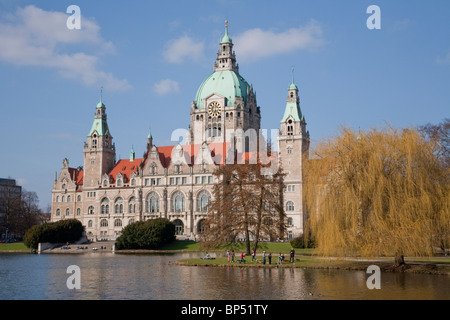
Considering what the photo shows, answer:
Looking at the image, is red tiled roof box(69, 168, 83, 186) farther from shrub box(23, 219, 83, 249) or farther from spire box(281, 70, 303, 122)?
spire box(281, 70, 303, 122)

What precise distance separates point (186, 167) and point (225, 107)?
18331 millimetres

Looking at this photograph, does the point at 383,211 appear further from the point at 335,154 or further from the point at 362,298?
the point at 362,298

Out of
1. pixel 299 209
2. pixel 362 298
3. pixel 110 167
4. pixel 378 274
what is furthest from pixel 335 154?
pixel 110 167

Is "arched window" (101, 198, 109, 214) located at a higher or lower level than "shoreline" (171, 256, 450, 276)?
higher

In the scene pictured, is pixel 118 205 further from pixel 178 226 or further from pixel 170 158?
pixel 178 226

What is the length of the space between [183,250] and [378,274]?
47786 mm

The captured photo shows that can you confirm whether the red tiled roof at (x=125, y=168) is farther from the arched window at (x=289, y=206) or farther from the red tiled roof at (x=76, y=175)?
the arched window at (x=289, y=206)

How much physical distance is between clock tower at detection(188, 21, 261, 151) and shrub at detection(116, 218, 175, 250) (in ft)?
107

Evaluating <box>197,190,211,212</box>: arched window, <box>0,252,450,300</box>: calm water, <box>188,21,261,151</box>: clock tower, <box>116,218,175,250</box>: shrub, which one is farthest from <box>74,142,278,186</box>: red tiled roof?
<box>0,252,450,300</box>: calm water

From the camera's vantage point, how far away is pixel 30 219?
11719 centimetres

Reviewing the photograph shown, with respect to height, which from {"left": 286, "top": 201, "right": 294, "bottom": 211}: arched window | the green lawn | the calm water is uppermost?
{"left": 286, "top": 201, "right": 294, "bottom": 211}: arched window

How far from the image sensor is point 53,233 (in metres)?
91.4

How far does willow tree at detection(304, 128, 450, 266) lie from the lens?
1619 inches

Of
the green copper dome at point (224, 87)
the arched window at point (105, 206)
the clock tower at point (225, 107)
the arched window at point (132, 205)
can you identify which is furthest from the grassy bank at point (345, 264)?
the green copper dome at point (224, 87)
